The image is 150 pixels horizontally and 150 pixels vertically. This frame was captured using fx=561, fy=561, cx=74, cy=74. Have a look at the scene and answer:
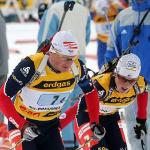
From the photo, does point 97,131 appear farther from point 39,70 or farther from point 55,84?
point 39,70

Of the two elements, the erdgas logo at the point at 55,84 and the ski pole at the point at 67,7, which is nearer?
the erdgas logo at the point at 55,84

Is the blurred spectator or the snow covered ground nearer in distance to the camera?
the blurred spectator

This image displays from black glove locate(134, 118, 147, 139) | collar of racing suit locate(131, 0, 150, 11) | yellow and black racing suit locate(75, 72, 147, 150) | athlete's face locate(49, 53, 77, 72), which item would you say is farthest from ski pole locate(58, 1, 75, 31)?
athlete's face locate(49, 53, 77, 72)

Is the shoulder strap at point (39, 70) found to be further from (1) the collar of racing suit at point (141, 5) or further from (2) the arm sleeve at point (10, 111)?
(1) the collar of racing suit at point (141, 5)

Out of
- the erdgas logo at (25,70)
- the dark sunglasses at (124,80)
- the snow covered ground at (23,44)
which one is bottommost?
the snow covered ground at (23,44)

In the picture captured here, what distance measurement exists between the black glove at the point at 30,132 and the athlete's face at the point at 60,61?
465 millimetres

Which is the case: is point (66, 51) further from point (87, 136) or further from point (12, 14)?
point (12, 14)

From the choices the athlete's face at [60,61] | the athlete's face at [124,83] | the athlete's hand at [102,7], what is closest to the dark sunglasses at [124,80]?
the athlete's face at [124,83]

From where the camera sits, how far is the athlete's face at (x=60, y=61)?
13.3ft

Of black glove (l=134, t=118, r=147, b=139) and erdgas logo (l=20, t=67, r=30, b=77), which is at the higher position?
erdgas logo (l=20, t=67, r=30, b=77)

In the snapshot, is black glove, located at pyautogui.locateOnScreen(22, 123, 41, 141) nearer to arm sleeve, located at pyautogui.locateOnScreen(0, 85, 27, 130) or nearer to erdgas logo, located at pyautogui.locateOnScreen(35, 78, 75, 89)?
arm sleeve, located at pyautogui.locateOnScreen(0, 85, 27, 130)

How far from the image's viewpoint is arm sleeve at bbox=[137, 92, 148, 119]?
4977 millimetres

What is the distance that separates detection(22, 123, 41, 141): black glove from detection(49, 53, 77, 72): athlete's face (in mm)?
465

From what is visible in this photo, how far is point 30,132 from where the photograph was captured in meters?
4.06
